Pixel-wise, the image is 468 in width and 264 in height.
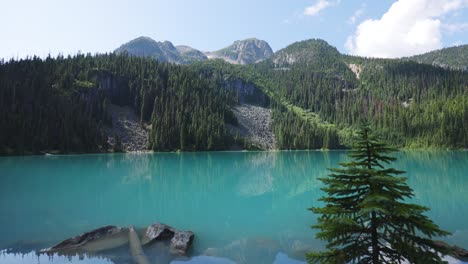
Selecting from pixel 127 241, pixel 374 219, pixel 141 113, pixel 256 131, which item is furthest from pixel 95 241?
pixel 256 131

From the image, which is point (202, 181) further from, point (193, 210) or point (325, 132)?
point (325, 132)

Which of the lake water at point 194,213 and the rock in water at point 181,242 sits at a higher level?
the rock in water at point 181,242

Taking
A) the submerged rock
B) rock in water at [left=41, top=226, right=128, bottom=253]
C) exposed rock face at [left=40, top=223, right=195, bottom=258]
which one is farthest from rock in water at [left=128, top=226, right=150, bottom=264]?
the submerged rock

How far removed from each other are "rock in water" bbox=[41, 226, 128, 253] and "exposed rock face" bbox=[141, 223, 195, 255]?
1.27m

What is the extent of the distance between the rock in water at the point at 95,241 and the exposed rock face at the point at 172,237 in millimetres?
1270

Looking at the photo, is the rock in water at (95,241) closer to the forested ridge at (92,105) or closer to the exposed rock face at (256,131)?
the forested ridge at (92,105)

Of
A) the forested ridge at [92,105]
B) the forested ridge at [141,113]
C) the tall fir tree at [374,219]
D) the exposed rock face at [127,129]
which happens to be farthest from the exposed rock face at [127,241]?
the exposed rock face at [127,129]

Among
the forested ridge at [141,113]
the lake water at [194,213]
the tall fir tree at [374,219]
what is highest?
the forested ridge at [141,113]

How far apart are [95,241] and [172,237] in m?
4.07

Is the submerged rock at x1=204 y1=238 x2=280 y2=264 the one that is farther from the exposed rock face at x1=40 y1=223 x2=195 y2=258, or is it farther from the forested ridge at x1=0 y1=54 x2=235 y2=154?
the forested ridge at x1=0 y1=54 x2=235 y2=154

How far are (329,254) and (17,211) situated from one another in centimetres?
2679

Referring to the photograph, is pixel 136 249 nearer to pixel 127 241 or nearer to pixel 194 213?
pixel 127 241

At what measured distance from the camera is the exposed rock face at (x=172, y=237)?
16.9 meters

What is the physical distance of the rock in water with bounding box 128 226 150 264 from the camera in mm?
15547
